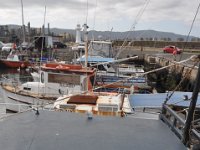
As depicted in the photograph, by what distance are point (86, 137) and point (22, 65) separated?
109 feet

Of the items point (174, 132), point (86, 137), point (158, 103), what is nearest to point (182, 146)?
point (174, 132)

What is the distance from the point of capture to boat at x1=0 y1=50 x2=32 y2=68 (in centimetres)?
3519

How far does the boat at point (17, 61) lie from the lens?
35.2m

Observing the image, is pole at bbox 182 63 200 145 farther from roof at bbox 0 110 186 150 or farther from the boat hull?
the boat hull

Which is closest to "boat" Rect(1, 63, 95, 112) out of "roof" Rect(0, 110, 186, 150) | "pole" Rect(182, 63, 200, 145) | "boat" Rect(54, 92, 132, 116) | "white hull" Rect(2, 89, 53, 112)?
"white hull" Rect(2, 89, 53, 112)

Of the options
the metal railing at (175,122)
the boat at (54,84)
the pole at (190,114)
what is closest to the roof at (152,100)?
the boat at (54,84)

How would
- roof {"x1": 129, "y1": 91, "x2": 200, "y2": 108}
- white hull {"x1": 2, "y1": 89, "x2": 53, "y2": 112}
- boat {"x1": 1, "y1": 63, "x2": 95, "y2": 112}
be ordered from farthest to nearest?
boat {"x1": 1, "y1": 63, "x2": 95, "y2": 112}, white hull {"x1": 2, "y1": 89, "x2": 53, "y2": 112}, roof {"x1": 129, "y1": 91, "x2": 200, "y2": 108}

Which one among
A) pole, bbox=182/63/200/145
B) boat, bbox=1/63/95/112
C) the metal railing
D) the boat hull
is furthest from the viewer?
the boat hull

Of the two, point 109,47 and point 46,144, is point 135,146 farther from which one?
point 109,47

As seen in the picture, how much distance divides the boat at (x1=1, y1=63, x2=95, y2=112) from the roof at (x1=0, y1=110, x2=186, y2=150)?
8696mm

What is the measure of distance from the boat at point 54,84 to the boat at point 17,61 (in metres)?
21.7

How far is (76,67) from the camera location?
13.4 m

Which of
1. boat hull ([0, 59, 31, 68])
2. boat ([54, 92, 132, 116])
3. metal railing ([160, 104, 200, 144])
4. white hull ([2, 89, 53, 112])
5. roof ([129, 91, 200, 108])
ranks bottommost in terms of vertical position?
white hull ([2, 89, 53, 112])

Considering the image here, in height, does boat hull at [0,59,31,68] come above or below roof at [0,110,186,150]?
below
